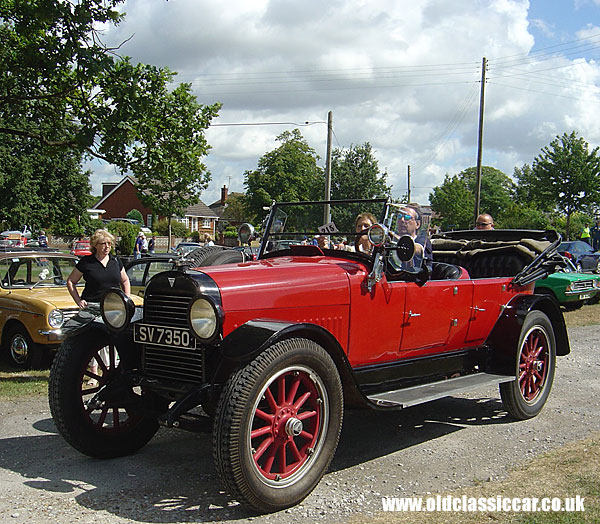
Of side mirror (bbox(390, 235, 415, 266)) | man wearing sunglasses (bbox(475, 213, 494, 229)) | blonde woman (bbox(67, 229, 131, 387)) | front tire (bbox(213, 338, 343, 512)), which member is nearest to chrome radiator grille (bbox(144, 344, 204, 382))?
front tire (bbox(213, 338, 343, 512))

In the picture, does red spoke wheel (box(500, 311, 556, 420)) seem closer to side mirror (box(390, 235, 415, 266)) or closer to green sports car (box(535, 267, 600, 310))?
side mirror (box(390, 235, 415, 266))

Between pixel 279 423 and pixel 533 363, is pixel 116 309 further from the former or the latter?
pixel 533 363

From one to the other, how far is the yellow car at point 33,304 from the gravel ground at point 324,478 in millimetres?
1486

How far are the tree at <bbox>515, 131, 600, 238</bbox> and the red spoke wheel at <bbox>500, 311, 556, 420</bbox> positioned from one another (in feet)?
94.3

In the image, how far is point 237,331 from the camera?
3.84 meters

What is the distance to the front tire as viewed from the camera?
141 inches

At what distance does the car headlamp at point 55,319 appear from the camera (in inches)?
303

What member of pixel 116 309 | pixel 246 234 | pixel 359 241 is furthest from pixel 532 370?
pixel 116 309

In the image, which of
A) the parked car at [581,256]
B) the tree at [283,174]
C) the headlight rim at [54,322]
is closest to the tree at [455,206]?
the tree at [283,174]

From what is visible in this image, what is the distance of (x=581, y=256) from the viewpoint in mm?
17141

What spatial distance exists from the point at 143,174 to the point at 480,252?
6.06 metres

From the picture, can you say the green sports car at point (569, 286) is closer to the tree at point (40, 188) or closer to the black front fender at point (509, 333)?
the black front fender at point (509, 333)

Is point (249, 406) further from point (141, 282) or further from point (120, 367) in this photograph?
point (141, 282)

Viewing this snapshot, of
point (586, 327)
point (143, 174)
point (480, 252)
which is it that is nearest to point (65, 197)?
point (143, 174)
